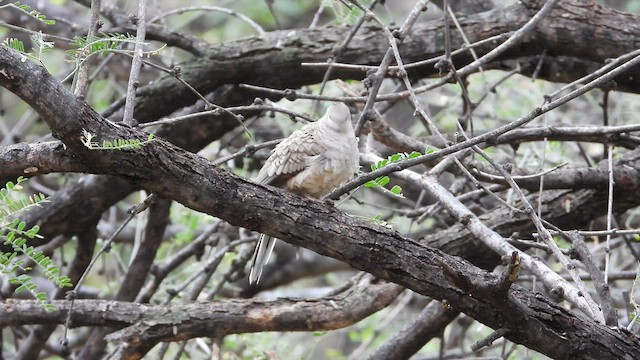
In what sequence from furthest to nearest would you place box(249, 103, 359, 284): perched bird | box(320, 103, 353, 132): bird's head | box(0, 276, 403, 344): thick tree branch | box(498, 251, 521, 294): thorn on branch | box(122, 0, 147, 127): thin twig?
box(0, 276, 403, 344): thick tree branch
box(320, 103, 353, 132): bird's head
box(249, 103, 359, 284): perched bird
box(122, 0, 147, 127): thin twig
box(498, 251, 521, 294): thorn on branch

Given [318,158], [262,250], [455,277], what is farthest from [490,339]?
[262,250]

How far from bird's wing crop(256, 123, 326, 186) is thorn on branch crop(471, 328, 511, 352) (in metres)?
1.16

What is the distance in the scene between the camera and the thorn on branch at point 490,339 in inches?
120

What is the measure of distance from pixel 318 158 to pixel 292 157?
130 millimetres

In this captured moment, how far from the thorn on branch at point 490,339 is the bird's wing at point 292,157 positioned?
1.16 m

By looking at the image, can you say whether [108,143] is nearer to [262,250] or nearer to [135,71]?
[135,71]

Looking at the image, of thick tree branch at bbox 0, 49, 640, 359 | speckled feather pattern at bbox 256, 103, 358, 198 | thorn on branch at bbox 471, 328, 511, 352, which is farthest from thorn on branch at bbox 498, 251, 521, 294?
speckled feather pattern at bbox 256, 103, 358, 198

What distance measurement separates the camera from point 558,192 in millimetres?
4762

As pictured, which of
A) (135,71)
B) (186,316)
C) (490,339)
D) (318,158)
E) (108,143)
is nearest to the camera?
(108,143)

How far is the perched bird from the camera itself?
12.5ft

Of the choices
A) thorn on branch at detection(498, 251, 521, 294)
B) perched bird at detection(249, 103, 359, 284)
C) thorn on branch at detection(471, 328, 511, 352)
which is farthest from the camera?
perched bird at detection(249, 103, 359, 284)

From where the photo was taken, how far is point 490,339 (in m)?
3.06

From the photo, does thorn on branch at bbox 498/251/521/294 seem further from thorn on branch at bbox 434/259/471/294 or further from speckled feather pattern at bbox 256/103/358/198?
speckled feather pattern at bbox 256/103/358/198

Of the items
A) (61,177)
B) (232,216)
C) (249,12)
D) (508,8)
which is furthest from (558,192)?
(249,12)
